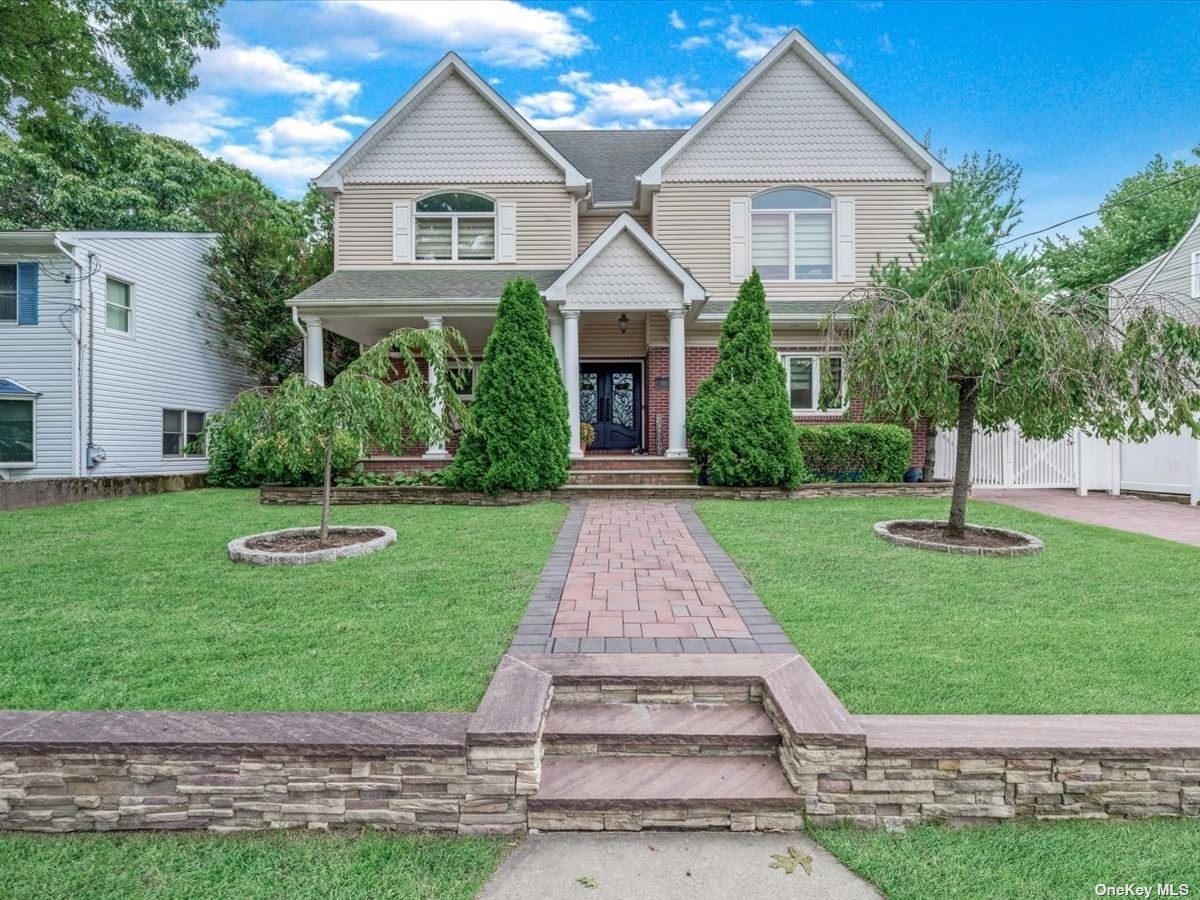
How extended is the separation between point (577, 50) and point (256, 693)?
18.0 metres

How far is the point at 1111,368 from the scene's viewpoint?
229 inches

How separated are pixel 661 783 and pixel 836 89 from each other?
15.0m

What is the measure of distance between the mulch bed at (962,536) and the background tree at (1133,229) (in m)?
19.5

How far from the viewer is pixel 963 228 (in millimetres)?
12258

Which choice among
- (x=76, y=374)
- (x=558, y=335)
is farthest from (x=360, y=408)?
(x=76, y=374)

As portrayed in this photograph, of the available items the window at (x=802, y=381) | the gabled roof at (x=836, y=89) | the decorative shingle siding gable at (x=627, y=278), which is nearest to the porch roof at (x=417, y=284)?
the decorative shingle siding gable at (x=627, y=278)

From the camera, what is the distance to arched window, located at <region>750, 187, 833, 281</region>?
13523 mm

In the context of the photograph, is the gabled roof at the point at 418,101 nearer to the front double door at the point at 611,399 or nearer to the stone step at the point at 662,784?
the front double door at the point at 611,399

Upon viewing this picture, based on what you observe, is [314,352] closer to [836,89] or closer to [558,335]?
[558,335]

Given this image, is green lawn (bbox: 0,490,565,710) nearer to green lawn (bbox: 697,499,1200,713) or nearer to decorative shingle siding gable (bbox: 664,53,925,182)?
green lawn (bbox: 697,499,1200,713)

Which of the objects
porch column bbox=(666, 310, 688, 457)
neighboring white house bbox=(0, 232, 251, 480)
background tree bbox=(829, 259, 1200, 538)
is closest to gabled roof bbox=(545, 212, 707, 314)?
porch column bbox=(666, 310, 688, 457)

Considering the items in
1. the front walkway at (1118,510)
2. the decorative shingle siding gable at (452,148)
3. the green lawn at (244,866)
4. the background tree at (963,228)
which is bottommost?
the green lawn at (244,866)

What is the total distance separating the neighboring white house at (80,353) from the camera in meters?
12.8

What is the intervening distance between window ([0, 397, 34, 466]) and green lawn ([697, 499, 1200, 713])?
46.7ft
